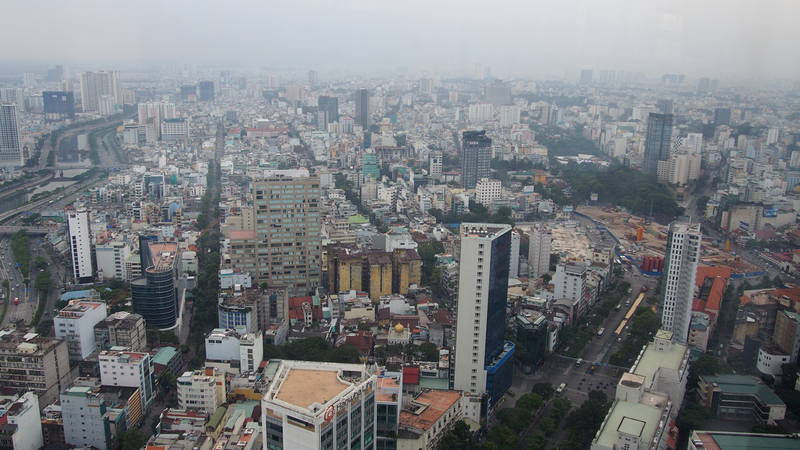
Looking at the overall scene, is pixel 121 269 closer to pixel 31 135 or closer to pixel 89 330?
pixel 89 330

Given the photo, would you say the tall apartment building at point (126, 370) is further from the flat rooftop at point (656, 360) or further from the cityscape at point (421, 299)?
the flat rooftop at point (656, 360)

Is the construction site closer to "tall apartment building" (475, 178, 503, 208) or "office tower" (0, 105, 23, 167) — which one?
"tall apartment building" (475, 178, 503, 208)

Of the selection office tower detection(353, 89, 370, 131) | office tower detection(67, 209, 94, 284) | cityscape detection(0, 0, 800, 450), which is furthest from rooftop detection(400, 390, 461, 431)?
office tower detection(353, 89, 370, 131)

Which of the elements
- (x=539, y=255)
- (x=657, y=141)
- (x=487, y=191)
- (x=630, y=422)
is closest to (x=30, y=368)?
(x=630, y=422)

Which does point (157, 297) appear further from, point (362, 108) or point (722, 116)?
point (362, 108)

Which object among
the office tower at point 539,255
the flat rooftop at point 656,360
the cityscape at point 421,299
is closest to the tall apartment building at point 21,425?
the cityscape at point 421,299

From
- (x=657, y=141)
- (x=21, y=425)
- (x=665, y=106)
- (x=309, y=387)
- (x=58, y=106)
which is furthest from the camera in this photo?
(x=58, y=106)

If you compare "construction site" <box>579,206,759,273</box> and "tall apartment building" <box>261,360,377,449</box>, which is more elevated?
"tall apartment building" <box>261,360,377,449</box>
